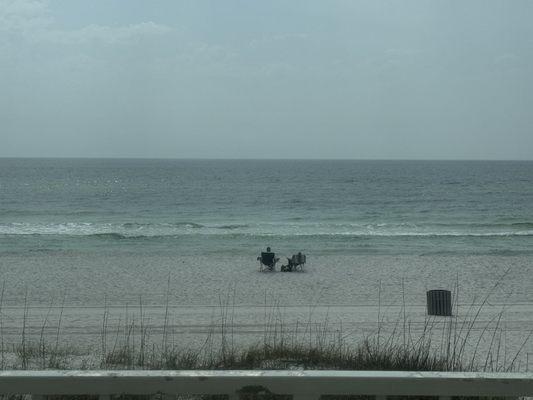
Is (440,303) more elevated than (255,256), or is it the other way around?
(440,303)

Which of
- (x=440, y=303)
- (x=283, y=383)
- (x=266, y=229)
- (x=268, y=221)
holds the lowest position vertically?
(x=266, y=229)

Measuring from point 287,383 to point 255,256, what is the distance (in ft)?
70.1

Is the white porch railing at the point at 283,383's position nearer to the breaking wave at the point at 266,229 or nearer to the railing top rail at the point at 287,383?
the railing top rail at the point at 287,383

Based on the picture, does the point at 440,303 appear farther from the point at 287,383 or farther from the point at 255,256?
the point at 255,256

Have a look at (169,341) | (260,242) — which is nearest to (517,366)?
(169,341)

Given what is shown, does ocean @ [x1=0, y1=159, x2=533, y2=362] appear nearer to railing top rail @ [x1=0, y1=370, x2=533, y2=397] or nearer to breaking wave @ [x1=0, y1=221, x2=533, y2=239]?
breaking wave @ [x1=0, y1=221, x2=533, y2=239]

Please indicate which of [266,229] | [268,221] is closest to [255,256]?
[266,229]

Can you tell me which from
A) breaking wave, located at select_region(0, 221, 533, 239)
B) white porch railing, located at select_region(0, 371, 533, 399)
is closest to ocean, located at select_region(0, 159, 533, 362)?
breaking wave, located at select_region(0, 221, 533, 239)

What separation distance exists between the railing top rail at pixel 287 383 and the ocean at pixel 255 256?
8.18 meters

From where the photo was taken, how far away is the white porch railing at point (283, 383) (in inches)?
95.6

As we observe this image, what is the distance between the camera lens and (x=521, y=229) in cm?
3481

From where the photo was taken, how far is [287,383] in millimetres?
2449

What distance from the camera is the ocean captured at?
46.3ft

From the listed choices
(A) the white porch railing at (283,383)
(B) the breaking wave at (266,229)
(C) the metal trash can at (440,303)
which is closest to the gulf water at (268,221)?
(B) the breaking wave at (266,229)
